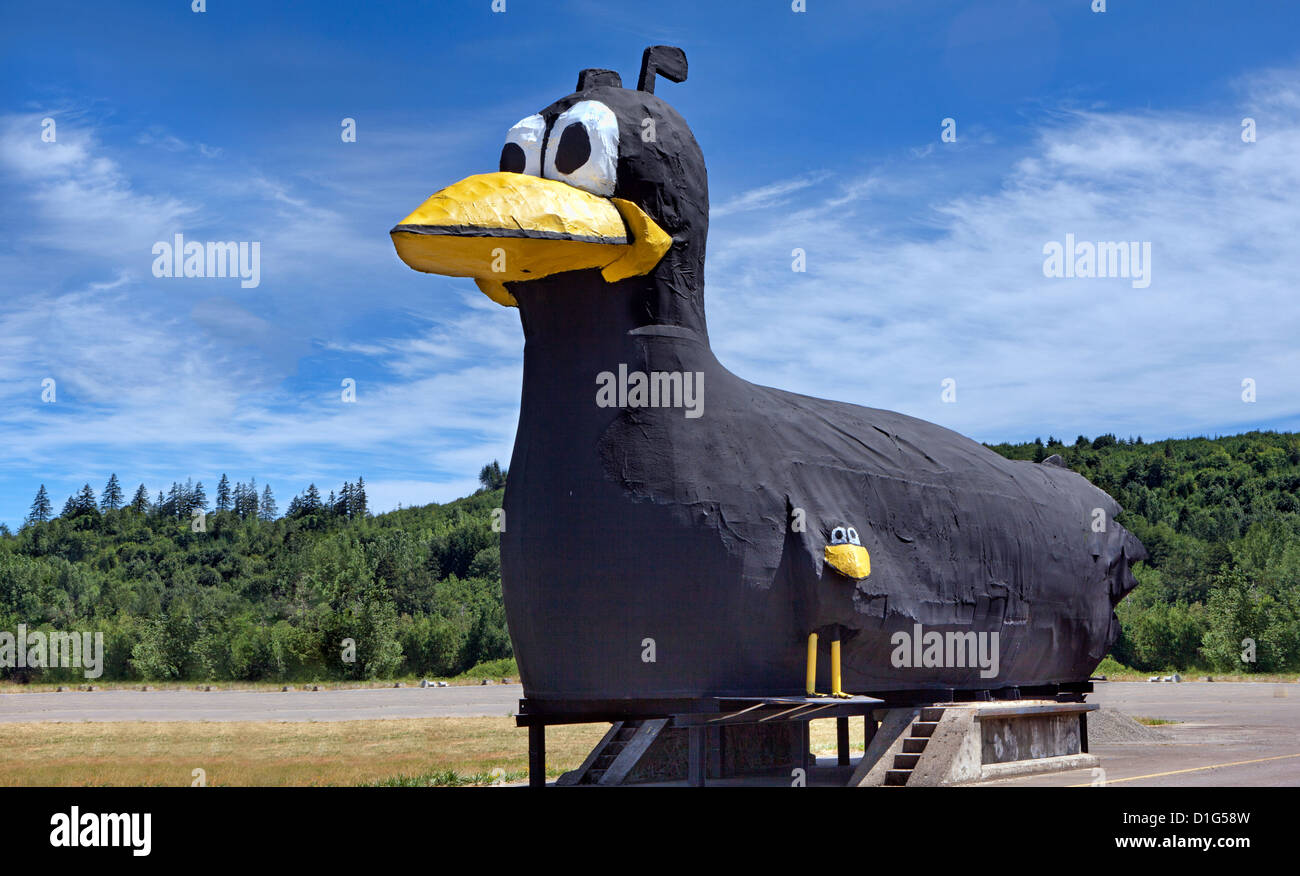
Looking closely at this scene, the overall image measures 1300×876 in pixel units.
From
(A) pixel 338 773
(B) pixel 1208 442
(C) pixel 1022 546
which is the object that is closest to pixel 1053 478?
(C) pixel 1022 546

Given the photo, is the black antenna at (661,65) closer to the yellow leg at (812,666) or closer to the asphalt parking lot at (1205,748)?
the yellow leg at (812,666)

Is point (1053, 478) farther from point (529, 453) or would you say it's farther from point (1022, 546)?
point (529, 453)

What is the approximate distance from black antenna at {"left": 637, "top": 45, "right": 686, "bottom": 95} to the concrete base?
266 inches

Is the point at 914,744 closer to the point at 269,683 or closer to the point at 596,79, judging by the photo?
the point at 596,79

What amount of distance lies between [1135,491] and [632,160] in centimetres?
5714

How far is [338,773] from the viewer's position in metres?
17.7

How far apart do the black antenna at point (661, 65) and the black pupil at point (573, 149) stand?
1263 millimetres

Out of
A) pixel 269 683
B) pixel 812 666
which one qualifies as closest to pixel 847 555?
pixel 812 666

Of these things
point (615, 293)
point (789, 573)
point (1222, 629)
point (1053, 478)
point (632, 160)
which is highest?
point (632, 160)

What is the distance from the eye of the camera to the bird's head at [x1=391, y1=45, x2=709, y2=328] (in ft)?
34.4

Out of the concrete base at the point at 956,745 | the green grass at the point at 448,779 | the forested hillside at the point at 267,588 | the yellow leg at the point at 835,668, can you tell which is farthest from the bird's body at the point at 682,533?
the forested hillside at the point at 267,588

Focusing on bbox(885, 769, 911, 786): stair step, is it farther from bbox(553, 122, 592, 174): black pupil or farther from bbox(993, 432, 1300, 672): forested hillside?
bbox(993, 432, 1300, 672): forested hillside

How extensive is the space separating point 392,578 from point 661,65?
167 ft

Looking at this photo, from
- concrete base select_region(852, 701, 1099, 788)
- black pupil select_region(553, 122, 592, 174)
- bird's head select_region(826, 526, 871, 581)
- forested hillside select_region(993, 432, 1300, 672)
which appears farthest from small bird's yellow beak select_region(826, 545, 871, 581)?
forested hillside select_region(993, 432, 1300, 672)
